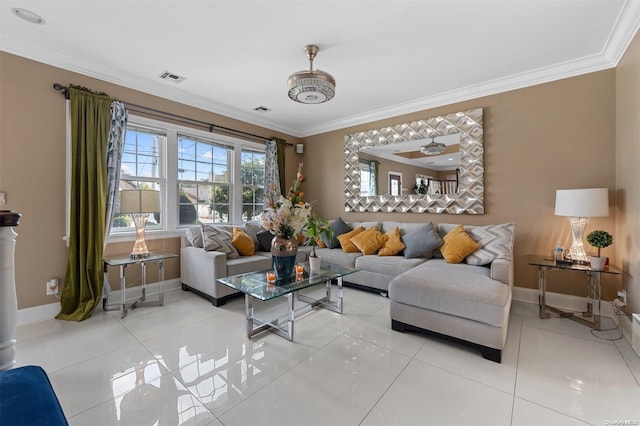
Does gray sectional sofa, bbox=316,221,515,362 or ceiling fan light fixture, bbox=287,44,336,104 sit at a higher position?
ceiling fan light fixture, bbox=287,44,336,104

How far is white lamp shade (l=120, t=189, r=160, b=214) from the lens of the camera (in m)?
2.92

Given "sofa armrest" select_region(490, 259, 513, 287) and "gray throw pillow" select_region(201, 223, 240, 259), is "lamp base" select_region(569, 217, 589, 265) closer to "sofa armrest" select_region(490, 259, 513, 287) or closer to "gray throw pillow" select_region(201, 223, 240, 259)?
"sofa armrest" select_region(490, 259, 513, 287)

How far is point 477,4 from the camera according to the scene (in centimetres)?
213

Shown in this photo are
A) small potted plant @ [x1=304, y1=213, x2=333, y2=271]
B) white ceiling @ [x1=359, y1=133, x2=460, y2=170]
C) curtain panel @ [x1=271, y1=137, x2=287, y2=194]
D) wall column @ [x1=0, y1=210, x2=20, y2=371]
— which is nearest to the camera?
wall column @ [x1=0, y1=210, x2=20, y2=371]

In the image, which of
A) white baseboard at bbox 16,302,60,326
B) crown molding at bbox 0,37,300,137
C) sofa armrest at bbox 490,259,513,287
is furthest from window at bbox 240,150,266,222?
sofa armrest at bbox 490,259,513,287

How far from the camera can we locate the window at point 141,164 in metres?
3.45

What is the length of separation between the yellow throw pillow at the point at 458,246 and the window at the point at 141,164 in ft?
12.4

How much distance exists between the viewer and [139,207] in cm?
298

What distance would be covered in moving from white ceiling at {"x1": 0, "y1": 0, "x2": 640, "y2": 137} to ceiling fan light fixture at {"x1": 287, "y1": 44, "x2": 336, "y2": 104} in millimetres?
309

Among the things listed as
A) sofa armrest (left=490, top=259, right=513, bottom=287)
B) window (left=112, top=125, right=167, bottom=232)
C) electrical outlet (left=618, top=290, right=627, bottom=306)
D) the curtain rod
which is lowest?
electrical outlet (left=618, top=290, right=627, bottom=306)

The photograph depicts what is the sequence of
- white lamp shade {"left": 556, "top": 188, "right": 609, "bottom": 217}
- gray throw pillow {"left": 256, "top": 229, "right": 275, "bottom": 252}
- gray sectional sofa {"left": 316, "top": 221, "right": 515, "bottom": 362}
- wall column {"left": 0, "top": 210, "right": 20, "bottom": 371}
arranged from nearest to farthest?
1. wall column {"left": 0, "top": 210, "right": 20, "bottom": 371}
2. gray sectional sofa {"left": 316, "top": 221, "right": 515, "bottom": 362}
3. white lamp shade {"left": 556, "top": 188, "right": 609, "bottom": 217}
4. gray throw pillow {"left": 256, "top": 229, "right": 275, "bottom": 252}

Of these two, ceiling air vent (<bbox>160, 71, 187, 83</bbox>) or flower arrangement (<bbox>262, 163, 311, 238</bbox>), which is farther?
ceiling air vent (<bbox>160, 71, 187, 83</bbox>)

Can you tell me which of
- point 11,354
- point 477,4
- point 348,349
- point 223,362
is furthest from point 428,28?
point 11,354

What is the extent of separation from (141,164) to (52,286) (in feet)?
5.41
